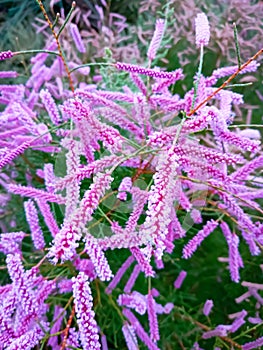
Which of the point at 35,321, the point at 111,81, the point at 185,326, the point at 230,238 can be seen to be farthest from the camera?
the point at 111,81

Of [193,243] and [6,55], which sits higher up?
[6,55]

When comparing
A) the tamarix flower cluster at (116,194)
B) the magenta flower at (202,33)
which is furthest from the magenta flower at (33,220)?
the magenta flower at (202,33)

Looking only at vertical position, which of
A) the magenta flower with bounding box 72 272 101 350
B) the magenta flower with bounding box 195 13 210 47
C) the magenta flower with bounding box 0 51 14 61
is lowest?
the magenta flower with bounding box 72 272 101 350

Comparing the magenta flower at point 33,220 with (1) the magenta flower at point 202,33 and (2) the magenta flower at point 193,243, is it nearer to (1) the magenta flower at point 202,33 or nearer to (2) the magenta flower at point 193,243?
(2) the magenta flower at point 193,243

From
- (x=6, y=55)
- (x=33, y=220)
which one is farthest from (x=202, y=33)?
(x=33, y=220)

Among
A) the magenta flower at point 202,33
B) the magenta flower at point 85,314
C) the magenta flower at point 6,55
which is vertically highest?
the magenta flower at point 202,33

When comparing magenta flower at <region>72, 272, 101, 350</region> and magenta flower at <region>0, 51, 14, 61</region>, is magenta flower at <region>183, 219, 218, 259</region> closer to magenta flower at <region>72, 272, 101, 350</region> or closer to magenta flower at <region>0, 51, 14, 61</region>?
magenta flower at <region>72, 272, 101, 350</region>

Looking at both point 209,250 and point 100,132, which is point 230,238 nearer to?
point 100,132

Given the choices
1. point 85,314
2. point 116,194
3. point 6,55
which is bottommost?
point 85,314

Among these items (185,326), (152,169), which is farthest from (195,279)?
(152,169)

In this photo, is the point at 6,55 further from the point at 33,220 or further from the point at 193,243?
the point at 193,243

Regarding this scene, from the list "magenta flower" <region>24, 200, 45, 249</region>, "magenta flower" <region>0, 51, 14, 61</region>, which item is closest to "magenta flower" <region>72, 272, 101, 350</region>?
"magenta flower" <region>24, 200, 45, 249</region>
